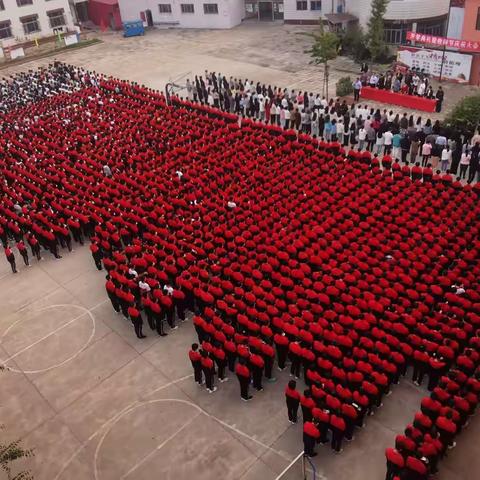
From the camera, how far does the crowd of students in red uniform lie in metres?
10.6

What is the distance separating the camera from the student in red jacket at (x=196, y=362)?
439 inches

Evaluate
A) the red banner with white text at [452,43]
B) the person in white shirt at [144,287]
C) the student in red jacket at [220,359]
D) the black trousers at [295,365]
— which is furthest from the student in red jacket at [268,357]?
the red banner with white text at [452,43]

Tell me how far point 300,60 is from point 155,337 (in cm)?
2441

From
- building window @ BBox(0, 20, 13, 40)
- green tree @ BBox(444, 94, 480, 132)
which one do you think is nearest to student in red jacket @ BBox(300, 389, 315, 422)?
green tree @ BBox(444, 94, 480, 132)

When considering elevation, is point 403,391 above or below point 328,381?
below

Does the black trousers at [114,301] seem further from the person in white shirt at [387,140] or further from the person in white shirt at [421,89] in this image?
the person in white shirt at [421,89]

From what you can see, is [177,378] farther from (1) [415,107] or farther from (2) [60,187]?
(1) [415,107]

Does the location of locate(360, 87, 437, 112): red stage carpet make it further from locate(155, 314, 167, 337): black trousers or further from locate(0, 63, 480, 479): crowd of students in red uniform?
locate(155, 314, 167, 337): black trousers

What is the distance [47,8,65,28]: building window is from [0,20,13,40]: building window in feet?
11.6

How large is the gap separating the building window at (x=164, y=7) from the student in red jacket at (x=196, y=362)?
39.2 metres

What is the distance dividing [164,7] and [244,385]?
40.4 metres

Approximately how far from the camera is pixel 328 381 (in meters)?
10.1

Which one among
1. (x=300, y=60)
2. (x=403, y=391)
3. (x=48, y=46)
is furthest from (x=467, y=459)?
(x=48, y=46)

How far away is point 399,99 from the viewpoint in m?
24.1
